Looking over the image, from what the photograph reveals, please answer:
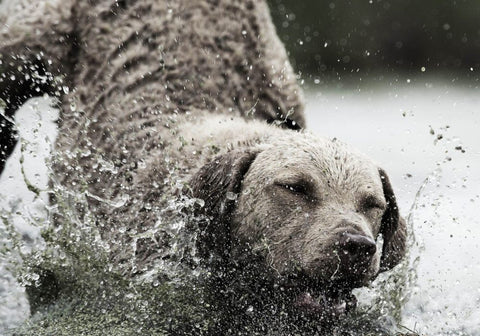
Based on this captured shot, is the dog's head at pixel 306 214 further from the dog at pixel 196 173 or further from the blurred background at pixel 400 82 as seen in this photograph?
the blurred background at pixel 400 82

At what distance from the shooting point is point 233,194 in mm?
4984

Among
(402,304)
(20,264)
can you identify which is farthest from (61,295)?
(402,304)

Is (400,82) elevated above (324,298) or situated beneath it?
situated beneath

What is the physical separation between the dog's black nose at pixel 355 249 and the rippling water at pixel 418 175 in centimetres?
107

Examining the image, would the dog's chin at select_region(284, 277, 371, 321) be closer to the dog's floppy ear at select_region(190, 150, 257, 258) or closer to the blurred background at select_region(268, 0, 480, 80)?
the dog's floppy ear at select_region(190, 150, 257, 258)

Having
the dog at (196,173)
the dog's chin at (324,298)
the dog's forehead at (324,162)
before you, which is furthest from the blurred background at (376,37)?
the dog's chin at (324,298)

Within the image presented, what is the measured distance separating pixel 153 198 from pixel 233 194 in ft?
2.12

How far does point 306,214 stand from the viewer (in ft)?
15.4

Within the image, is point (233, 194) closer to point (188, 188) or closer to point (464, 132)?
point (188, 188)

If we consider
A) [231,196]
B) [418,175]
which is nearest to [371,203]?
[231,196]

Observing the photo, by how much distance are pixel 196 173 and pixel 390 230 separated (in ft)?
4.09

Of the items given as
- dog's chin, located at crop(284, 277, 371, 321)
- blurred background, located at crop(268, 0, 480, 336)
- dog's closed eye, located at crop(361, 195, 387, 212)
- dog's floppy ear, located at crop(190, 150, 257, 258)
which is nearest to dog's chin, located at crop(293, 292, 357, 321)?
dog's chin, located at crop(284, 277, 371, 321)

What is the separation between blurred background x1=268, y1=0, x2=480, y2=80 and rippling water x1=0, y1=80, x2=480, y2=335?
39 cm

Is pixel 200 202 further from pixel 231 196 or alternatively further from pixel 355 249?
pixel 355 249
